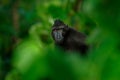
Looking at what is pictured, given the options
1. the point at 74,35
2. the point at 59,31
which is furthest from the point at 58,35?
the point at 74,35

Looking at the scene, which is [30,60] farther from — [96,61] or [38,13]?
[38,13]

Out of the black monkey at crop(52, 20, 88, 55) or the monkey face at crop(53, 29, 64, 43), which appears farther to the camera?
the monkey face at crop(53, 29, 64, 43)

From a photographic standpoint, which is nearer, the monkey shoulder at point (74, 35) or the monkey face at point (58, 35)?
the monkey shoulder at point (74, 35)

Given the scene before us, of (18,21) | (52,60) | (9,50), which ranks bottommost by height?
(52,60)

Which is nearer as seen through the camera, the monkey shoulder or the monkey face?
the monkey shoulder

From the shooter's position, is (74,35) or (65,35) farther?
(65,35)

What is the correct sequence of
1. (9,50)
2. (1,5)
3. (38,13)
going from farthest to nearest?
(1,5) < (9,50) < (38,13)

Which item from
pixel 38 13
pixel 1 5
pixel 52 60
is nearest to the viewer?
pixel 52 60

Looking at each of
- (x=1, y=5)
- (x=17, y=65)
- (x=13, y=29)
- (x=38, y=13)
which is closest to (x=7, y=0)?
(x=1, y=5)

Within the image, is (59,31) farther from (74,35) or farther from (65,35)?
(74,35)

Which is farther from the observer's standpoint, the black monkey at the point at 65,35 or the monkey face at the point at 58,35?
the monkey face at the point at 58,35

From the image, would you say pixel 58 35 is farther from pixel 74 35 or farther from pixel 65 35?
pixel 74 35
